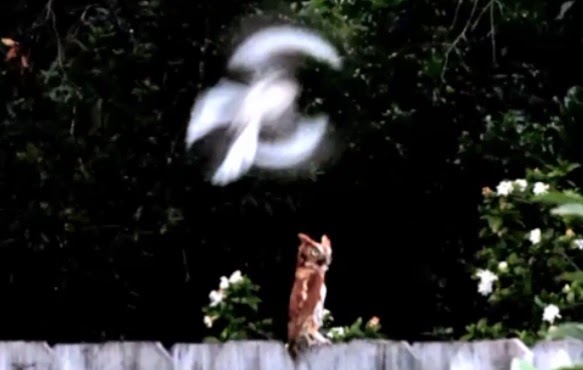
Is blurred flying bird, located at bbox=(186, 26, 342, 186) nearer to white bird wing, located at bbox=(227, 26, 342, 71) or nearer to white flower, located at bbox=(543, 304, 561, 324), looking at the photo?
white bird wing, located at bbox=(227, 26, 342, 71)

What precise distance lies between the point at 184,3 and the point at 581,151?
62.2 inches

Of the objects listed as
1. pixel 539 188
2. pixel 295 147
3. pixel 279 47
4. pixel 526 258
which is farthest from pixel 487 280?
pixel 279 47

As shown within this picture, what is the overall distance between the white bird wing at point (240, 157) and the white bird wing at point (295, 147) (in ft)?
0.11

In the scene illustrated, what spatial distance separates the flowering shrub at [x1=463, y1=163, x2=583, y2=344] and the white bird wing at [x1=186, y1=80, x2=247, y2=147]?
1.29m

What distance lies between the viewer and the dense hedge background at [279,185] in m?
4.86

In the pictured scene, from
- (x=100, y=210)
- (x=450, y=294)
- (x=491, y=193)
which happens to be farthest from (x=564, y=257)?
(x=100, y=210)

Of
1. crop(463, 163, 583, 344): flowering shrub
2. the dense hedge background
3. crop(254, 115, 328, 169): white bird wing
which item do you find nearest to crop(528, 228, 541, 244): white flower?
crop(463, 163, 583, 344): flowering shrub

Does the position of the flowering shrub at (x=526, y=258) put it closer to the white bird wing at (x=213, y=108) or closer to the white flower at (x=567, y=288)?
the white flower at (x=567, y=288)

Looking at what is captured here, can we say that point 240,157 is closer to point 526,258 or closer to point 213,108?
point 213,108

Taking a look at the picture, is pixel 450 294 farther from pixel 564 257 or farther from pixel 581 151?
pixel 564 257

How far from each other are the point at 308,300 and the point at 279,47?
2.22 metres

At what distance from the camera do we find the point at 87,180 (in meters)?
4.89

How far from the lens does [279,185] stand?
193 inches

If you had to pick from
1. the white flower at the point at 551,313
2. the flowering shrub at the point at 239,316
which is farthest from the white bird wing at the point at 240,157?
the white flower at the point at 551,313
